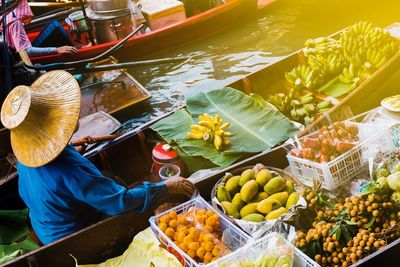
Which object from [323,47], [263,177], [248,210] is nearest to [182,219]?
[248,210]

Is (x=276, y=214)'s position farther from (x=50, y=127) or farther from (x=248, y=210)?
(x=50, y=127)

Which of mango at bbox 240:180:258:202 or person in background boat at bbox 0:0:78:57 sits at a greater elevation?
person in background boat at bbox 0:0:78:57

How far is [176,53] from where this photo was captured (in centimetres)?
931

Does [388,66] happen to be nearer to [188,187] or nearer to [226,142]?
[226,142]

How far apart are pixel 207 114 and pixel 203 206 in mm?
1924

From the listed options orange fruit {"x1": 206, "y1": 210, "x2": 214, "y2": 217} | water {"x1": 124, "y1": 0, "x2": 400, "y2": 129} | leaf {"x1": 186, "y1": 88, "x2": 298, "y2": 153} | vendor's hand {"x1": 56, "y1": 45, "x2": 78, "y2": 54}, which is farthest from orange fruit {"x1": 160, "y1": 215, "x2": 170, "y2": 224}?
vendor's hand {"x1": 56, "y1": 45, "x2": 78, "y2": 54}

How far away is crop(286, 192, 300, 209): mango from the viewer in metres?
3.47

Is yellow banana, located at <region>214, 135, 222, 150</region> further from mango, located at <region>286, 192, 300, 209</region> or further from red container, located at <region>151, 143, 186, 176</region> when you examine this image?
mango, located at <region>286, 192, 300, 209</region>

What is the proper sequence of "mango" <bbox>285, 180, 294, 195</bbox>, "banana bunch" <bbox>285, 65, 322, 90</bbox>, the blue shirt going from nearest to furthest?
1. the blue shirt
2. "mango" <bbox>285, 180, 294, 195</bbox>
3. "banana bunch" <bbox>285, 65, 322, 90</bbox>

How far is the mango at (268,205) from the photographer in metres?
3.48

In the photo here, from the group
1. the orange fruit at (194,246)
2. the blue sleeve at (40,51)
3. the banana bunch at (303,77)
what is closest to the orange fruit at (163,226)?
the orange fruit at (194,246)

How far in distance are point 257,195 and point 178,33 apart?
234 inches

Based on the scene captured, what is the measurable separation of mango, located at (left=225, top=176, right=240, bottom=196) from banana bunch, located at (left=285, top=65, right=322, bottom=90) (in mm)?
2516

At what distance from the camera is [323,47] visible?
6.34 meters
